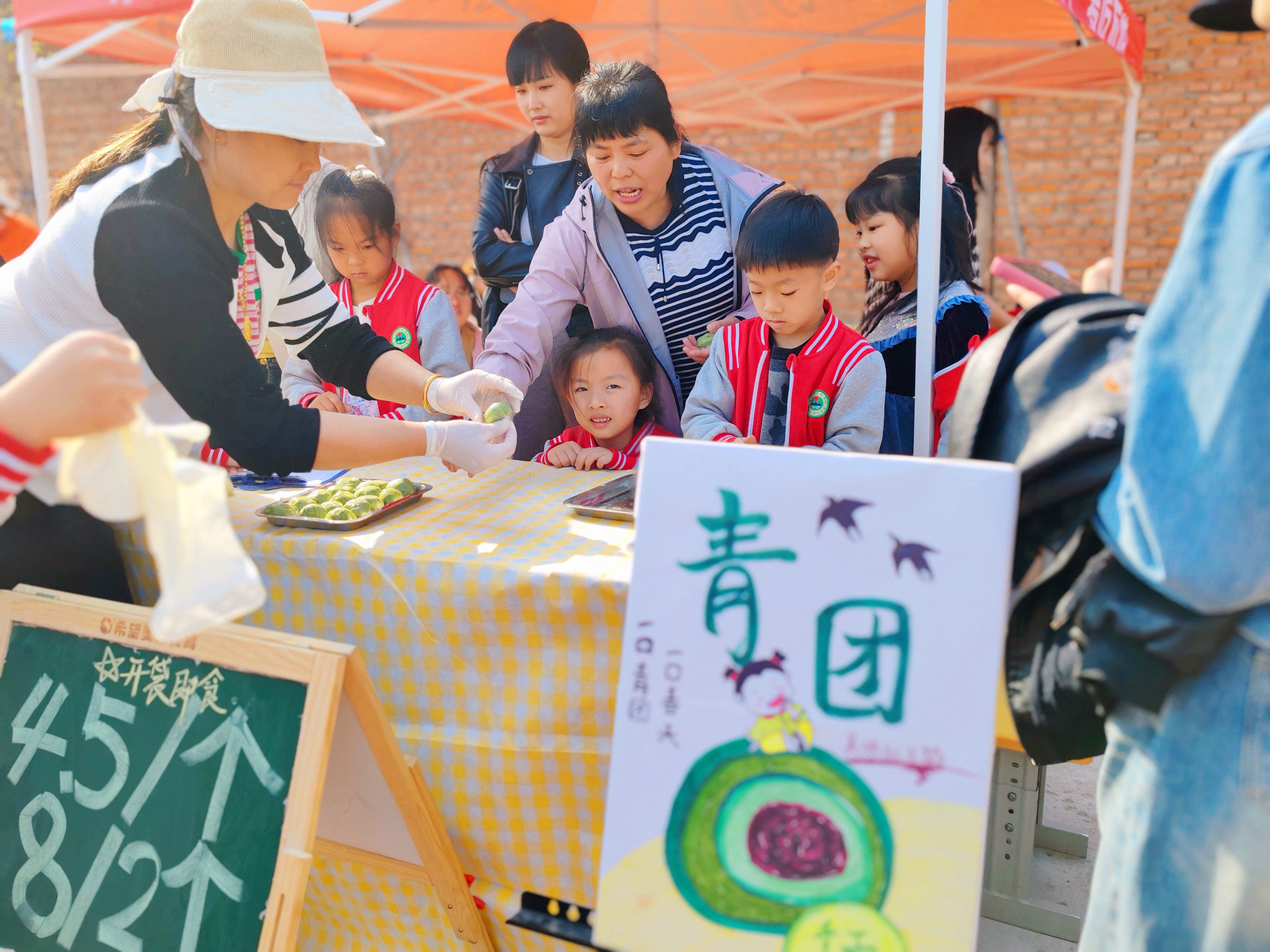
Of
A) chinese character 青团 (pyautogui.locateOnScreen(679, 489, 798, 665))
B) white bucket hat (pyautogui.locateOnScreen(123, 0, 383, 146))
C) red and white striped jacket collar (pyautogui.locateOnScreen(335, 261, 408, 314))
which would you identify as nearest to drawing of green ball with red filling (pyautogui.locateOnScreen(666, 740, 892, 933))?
chinese character 青团 (pyautogui.locateOnScreen(679, 489, 798, 665))

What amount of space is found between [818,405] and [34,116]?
3823 millimetres

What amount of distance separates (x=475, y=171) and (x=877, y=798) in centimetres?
766

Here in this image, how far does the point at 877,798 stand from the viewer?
0.92 m

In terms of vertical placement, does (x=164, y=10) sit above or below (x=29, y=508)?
above

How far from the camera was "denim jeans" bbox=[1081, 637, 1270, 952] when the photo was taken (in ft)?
2.51

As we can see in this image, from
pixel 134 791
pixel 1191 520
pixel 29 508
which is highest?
pixel 1191 520

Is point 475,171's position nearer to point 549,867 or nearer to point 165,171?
point 165,171

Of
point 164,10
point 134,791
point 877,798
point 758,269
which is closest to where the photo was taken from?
point 877,798

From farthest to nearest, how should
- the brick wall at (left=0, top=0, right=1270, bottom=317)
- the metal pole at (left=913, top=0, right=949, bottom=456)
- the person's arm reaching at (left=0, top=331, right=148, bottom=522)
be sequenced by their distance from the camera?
the brick wall at (left=0, top=0, right=1270, bottom=317), the metal pole at (left=913, top=0, right=949, bottom=456), the person's arm reaching at (left=0, top=331, right=148, bottom=522)

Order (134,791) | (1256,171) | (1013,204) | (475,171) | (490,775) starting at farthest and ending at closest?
(475,171)
(1013,204)
(490,775)
(134,791)
(1256,171)

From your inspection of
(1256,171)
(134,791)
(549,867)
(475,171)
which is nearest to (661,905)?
(549,867)

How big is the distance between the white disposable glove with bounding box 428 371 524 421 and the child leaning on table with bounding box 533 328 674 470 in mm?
282

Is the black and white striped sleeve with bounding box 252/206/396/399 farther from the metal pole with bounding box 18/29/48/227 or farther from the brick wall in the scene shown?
the brick wall

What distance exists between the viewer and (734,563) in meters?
0.97
